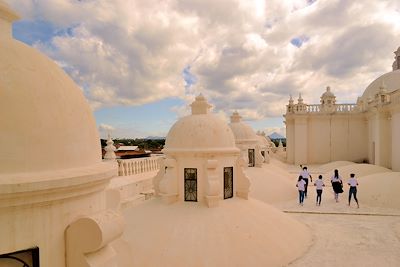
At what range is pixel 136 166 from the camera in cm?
1418

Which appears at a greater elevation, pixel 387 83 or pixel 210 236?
pixel 387 83

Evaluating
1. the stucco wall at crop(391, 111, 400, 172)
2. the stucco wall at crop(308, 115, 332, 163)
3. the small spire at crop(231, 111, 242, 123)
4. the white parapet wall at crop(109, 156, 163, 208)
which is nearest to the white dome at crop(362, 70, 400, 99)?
the stucco wall at crop(308, 115, 332, 163)

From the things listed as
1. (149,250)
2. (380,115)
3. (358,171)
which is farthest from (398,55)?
(149,250)

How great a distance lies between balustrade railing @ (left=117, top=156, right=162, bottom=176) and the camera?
13205 mm

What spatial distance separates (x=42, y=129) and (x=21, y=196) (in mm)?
689

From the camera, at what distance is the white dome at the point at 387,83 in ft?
119

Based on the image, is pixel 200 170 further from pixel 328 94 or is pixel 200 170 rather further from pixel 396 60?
pixel 396 60

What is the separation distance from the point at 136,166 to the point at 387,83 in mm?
34342

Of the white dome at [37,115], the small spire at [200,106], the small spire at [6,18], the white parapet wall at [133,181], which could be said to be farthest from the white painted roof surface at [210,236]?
the small spire at [6,18]

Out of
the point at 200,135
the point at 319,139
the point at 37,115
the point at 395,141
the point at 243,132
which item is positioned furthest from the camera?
the point at 319,139

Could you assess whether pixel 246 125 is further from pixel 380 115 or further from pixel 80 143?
pixel 80 143

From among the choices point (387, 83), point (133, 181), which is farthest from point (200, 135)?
point (387, 83)

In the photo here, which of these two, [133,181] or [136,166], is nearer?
[133,181]

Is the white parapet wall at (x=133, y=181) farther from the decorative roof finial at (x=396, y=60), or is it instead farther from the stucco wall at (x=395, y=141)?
the decorative roof finial at (x=396, y=60)
